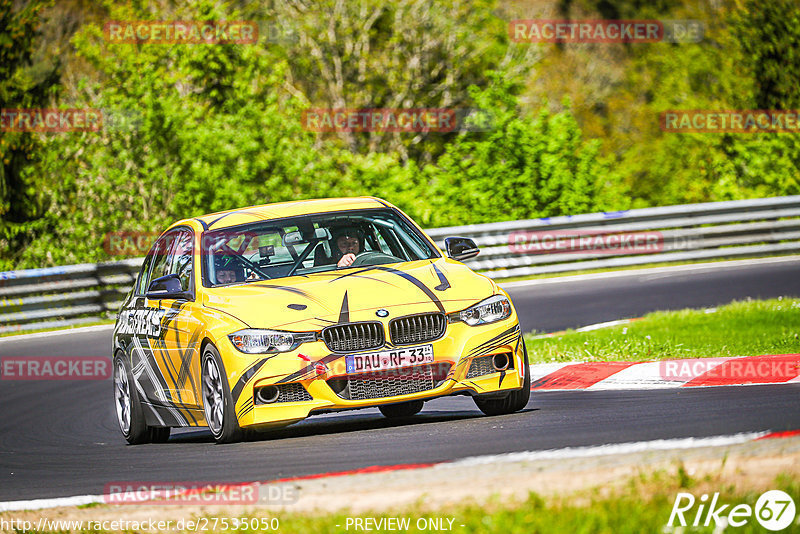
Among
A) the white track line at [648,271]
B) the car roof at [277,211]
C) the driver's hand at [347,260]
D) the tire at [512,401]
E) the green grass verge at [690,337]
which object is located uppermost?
the car roof at [277,211]

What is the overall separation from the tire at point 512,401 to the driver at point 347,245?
1354mm

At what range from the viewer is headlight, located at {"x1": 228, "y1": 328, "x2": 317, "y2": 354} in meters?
7.95

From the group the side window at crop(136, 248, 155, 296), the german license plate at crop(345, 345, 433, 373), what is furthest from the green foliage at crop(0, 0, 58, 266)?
the german license plate at crop(345, 345, 433, 373)

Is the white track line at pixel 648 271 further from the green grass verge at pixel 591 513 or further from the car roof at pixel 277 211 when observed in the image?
the green grass verge at pixel 591 513

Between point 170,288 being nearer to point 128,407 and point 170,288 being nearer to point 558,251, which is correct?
point 128,407

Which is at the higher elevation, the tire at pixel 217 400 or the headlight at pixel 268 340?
the headlight at pixel 268 340

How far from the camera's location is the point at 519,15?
142 ft

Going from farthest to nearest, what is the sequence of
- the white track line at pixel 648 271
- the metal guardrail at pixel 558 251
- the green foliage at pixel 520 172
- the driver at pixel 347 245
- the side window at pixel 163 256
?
1. the green foliage at pixel 520 172
2. the white track line at pixel 648 271
3. the metal guardrail at pixel 558 251
4. the side window at pixel 163 256
5. the driver at pixel 347 245

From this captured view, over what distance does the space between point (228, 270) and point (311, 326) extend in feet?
4.08

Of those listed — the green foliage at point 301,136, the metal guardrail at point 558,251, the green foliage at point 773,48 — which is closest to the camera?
the metal guardrail at point 558,251

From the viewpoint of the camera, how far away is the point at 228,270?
898 centimetres

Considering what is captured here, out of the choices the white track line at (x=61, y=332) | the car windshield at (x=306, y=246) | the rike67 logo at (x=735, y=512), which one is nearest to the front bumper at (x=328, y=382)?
the car windshield at (x=306, y=246)

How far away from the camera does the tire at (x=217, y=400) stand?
318 inches

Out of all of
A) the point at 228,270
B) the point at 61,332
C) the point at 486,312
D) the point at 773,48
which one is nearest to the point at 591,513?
the point at 486,312
